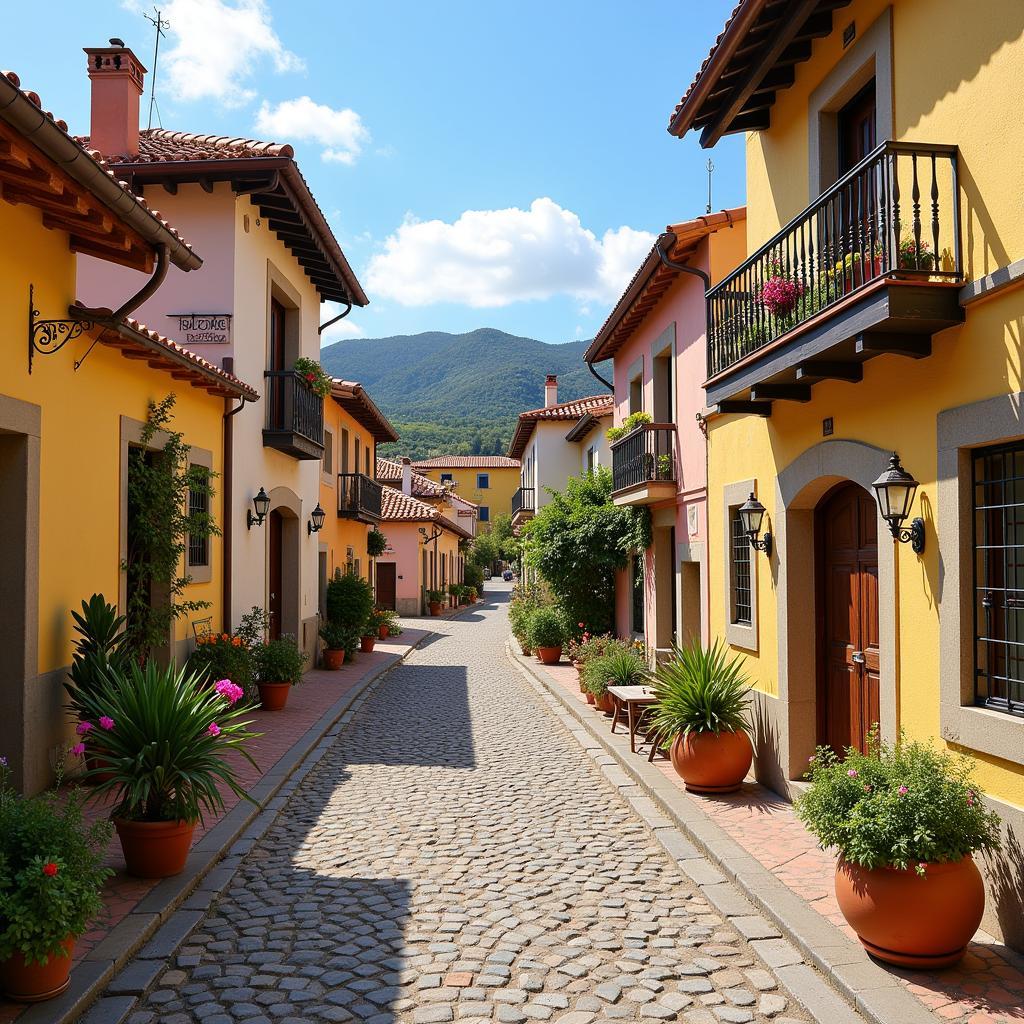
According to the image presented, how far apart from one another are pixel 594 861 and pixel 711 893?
99 centimetres

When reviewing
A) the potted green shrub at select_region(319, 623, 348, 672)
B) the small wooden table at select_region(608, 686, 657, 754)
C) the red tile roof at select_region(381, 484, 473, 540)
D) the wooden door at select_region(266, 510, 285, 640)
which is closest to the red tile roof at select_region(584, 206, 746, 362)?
the small wooden table at select_region(608, 686, 657, 754)

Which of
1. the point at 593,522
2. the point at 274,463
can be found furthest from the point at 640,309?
the point at 274,463

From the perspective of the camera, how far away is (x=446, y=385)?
158125 mm

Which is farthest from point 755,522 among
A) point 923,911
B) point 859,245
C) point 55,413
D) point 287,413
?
point 287,413

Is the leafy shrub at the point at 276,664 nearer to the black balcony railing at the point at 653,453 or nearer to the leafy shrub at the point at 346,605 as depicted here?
the black balcony railing at the point at 653,453

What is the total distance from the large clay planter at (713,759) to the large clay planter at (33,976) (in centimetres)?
514

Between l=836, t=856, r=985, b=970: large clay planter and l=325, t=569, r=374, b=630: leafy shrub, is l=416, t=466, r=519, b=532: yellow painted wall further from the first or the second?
l=836, t=856, r=985, b=970: large clay planter

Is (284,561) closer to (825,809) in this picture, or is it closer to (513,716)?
(513,716)

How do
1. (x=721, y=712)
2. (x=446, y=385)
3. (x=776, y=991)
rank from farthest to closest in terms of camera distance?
1. (x=446, y=385)
2. (x=721, y=712)
3. (x=776, y=991)

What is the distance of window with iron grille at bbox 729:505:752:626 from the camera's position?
9.19 metres

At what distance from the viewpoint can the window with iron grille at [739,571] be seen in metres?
9.19

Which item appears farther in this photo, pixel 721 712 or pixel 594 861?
pixel 721 712

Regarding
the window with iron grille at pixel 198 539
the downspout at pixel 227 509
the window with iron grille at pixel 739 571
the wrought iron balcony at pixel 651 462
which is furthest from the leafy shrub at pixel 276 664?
the window with iron grille at pixel 739 571

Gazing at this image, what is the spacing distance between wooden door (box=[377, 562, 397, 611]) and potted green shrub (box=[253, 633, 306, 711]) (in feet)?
81.7
